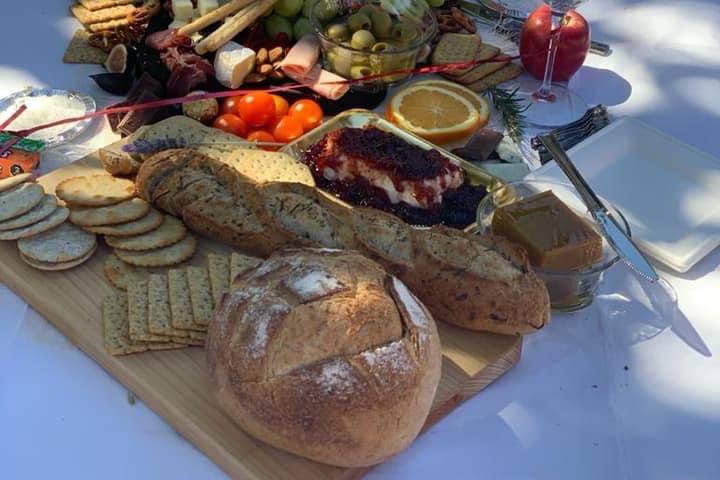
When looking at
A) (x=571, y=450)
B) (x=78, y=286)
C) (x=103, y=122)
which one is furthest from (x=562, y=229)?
(x=103, y=122)

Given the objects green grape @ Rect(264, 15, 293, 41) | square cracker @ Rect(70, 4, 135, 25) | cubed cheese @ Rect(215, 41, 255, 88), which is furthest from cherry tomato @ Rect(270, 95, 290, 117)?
square cracker @ Rect(70, 4, 135, 25)

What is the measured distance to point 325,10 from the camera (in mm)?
2748

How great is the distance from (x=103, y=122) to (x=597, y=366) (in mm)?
1550

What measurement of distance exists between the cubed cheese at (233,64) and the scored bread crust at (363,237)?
49 cm

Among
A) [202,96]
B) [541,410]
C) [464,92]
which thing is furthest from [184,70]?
[541,410]

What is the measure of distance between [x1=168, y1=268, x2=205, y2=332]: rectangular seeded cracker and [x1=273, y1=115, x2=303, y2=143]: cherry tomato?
0.67 metres

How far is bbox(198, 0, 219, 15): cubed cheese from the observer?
2.75 m

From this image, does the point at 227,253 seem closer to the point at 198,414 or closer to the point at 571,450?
the point at 198,414

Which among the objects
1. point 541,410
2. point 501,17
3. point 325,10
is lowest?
point 541,410

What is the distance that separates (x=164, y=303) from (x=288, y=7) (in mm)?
1361

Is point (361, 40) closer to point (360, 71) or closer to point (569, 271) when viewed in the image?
point (360, 71)

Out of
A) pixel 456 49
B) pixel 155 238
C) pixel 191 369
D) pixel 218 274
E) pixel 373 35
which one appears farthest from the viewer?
pixel 456 49

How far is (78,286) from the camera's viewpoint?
1.92m

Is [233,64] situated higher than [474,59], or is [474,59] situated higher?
[233,64]
